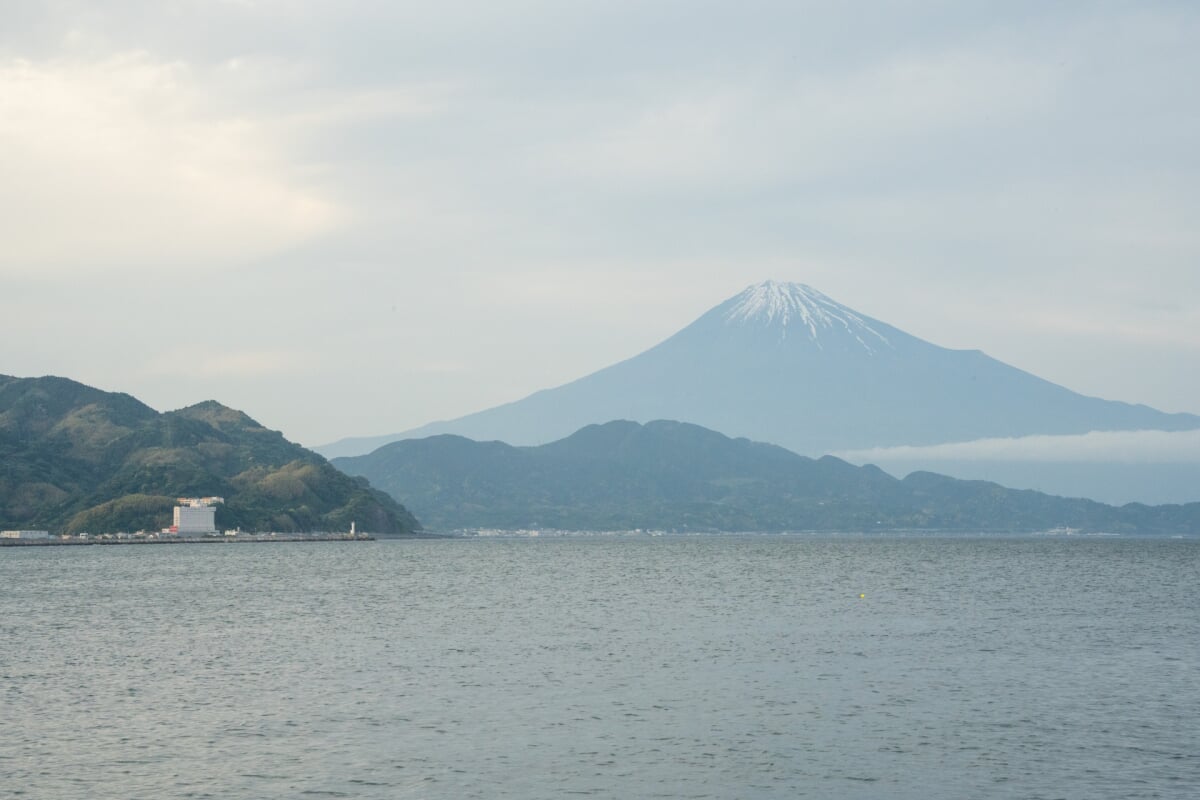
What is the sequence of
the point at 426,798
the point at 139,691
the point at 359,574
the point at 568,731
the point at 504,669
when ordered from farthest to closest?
the point at 359,574
the point at 504,669
the point at 139,691
the point at 568,731
the point at 426,798

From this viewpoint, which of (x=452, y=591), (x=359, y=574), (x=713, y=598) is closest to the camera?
(x=713, y=598)

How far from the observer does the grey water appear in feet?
147

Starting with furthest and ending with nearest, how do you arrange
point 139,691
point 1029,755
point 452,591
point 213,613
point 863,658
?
point 452,591 → point 213,613 → point 863,658 → point 139,691 → point 1029,755

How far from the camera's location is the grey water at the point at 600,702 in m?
44.7

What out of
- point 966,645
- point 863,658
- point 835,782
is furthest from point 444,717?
point 966,645

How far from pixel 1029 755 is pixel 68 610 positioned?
9579 centimetres

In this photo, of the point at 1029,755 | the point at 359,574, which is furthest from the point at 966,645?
the point at 359,574

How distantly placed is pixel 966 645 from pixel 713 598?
5119cm

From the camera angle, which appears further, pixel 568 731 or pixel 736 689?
pixel 736 689

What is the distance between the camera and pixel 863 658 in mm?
78562

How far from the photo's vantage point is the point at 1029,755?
48.6 m

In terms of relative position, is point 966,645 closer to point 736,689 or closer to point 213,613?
point 736,689

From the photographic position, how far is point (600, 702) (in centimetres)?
6078

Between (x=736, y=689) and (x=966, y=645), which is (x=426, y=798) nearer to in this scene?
(x=736, y=689)
